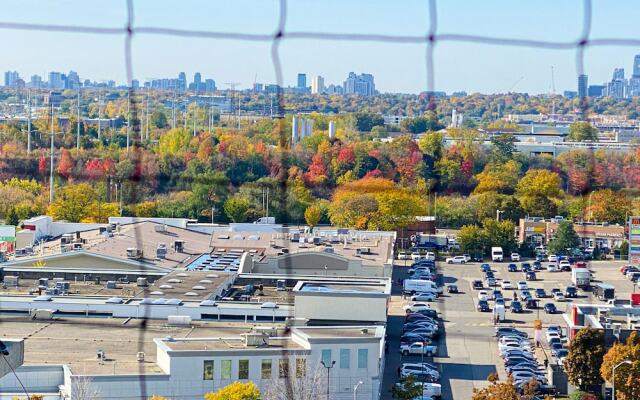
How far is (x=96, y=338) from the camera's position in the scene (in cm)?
532

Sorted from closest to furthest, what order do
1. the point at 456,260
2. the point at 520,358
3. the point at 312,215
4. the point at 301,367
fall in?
the point at 301,367 → the point at 520,358 → the point at 456,260 → the point at 312,215

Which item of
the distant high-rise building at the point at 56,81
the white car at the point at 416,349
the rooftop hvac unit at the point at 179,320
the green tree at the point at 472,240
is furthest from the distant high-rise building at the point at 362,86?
the rooftop hvac unit at the point at 179,320

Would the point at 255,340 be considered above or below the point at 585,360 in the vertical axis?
above

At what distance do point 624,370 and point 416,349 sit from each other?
164 cm

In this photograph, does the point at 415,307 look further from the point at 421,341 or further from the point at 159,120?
the point at 159,120

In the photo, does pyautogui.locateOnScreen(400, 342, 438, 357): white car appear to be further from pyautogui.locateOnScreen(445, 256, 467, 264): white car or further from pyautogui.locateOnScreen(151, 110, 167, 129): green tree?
pyautogui.locateOnScreen(151, 110, 167, 129): green tree

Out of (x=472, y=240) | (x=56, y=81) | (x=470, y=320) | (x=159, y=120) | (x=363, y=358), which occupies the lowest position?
(x=470, y=320)

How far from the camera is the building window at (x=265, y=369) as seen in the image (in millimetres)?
4711

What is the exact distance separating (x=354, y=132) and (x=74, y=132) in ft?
13.0

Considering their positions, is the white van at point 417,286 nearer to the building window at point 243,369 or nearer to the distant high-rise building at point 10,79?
the building window at point 243,369

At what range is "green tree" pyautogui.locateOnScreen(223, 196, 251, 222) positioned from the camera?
37.5 ft

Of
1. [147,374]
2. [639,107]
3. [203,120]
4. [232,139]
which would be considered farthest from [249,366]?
[639,107]

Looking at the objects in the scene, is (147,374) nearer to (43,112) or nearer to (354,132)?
(354,132)

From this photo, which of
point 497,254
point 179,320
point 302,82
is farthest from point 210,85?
point 179,320
